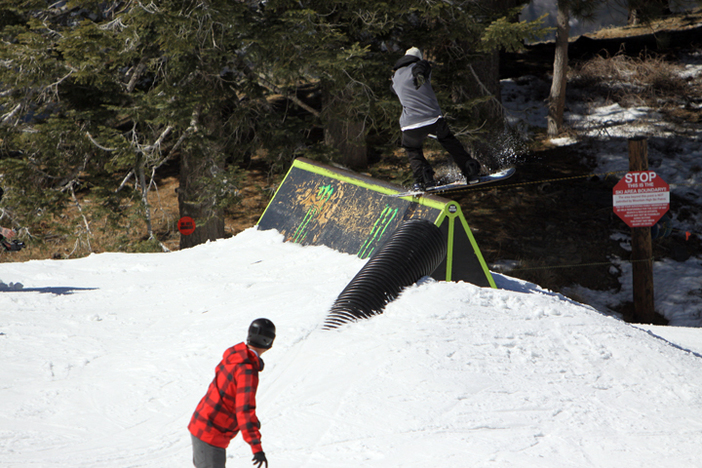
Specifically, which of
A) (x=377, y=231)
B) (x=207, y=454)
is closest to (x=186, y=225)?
(x=377, y=231)

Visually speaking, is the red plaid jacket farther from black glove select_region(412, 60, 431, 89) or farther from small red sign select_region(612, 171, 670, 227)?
small red sign select_region(612, 171, 670, 227)

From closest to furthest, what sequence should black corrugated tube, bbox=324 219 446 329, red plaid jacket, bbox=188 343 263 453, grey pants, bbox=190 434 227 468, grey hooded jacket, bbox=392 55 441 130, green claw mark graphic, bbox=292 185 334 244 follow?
red plaid jacket, bbox=188 343 263 453 < grey pants, bbox=190 434 227 468 < black corrugated tube, bbox=324 219 446 329 < grey hooded jacket, bbox=392 55 441 130 < green claw mark graphic, bbox=292 185 334 244

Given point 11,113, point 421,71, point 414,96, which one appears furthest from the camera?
point 11,113

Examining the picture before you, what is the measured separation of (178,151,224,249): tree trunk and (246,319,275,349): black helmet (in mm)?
9761

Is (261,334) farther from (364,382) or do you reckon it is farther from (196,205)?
(196,205)

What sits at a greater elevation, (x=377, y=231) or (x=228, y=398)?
(x=228, y=398)

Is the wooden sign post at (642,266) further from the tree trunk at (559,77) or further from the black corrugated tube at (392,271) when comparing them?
the black corrugated tube at (392,271)

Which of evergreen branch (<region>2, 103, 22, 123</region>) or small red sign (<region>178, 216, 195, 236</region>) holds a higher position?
evergreen branch (<region>2, 103, 22, 123</region>)

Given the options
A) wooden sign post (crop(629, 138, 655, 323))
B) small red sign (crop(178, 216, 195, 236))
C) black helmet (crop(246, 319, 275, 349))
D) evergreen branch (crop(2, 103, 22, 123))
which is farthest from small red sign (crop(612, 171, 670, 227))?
evergreen branch (crop(2, 103, 22, 123))

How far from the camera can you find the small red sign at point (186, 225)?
43.7 feet

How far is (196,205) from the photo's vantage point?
536 inches

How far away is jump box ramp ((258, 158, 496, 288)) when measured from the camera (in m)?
7.01

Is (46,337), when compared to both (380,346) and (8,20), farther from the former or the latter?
(8,20)

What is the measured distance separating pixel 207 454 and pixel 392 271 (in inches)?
136
